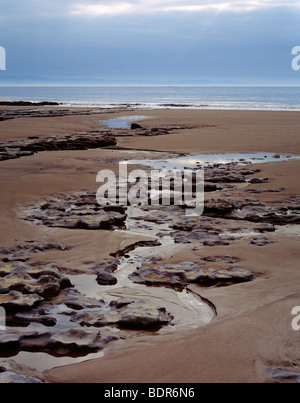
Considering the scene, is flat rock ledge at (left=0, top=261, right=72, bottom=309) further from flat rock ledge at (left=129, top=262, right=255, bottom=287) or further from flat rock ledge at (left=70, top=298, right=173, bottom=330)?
flat rock ledge at (left=129, top=262, right=255, bottom=287)

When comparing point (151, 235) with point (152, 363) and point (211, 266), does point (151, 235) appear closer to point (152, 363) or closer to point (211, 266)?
point (211, 266)

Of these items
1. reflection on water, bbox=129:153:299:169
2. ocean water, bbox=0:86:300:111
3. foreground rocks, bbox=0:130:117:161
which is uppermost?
ocean water, bbox=0:86:300:111

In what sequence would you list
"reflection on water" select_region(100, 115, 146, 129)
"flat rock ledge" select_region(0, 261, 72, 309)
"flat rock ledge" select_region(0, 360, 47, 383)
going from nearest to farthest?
"flat rock ledge" select_region(0, 360, 47, 383)
"flat rock ledge" select_region(0, 261, 72, 309)
"reflection on water" select_region(100, 115, 146, 129)

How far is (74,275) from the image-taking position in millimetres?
4418

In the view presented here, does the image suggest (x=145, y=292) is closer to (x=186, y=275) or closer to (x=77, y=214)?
(x=186, y=275)

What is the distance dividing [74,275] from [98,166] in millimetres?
6001

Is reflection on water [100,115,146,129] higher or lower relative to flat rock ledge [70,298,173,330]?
higher

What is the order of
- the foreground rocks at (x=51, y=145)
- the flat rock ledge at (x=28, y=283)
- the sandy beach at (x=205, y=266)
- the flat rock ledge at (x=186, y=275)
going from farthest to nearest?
the foreground rocks at (x=51, y=145)
the flat rock ledge at (x=186, y=275)
the flat rock ledge at (x=28, y=283)
the sandy beach at (x=205, y=266)

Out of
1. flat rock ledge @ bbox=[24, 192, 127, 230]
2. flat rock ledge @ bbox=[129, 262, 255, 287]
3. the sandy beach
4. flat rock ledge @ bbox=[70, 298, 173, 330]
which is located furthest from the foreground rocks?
flat rock ledge @ bbox=[70, 298, 173, 330]

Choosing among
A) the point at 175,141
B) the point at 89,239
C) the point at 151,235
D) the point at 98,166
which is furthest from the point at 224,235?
the point at 175,141

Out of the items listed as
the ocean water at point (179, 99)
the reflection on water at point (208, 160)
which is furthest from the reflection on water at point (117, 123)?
the ocean water at point (179, 99)

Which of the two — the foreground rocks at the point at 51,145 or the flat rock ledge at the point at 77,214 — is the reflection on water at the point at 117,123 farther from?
the flat rock ledge at the point at 77,214

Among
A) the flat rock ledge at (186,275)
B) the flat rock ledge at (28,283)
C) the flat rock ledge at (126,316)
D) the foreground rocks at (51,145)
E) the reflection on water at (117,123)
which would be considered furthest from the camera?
the reflection on water at (117,123)

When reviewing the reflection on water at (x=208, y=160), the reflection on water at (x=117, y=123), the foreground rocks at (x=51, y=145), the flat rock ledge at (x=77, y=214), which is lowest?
the flat rock ledge at (x=77, y=214)
